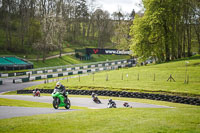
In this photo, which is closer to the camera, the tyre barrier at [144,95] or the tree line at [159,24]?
the tyre barrier at [144,95]

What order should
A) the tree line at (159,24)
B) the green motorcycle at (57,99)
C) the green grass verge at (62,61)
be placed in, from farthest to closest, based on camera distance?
the green grass verge at (62,61)
the tree line at (159,24)
the green motorcycle at (57,99)

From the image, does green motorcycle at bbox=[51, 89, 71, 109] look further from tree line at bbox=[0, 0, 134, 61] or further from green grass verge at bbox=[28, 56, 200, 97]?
tree line at bbox=[0, 0, 134, 61]

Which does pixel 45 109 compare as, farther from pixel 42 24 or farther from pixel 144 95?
pixel 42 24

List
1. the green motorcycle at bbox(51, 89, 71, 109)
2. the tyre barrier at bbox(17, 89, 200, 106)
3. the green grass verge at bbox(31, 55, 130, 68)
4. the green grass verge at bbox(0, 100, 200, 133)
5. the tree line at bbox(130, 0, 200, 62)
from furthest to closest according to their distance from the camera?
the green grass verge at bbox(31, 55, 130, 68) < the tree line at bbox(130, 0, 200, 62) < the tyre barrier at bbox(17, 89, 200, 106) < the green motorcycle at bbox(51, 89, 71, 109) < the green grass verge at bbox(0, 100, 200, 133)

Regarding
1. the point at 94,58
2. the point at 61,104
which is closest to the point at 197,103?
the point at 61,104

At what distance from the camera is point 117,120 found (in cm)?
1156

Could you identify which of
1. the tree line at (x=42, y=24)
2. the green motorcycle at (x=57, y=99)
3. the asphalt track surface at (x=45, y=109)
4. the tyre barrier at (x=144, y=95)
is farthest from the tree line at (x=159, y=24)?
the green motorcycle at (x=57, y=99)

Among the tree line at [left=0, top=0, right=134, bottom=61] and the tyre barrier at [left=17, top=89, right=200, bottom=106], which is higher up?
the tree line at [left=0, top=0, right=134, bottom=61]

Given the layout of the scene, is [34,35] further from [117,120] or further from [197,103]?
[117,120]

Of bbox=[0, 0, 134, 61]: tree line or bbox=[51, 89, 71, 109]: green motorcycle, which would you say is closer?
bbox=[51, 89, 71, 109]: green motorcycle

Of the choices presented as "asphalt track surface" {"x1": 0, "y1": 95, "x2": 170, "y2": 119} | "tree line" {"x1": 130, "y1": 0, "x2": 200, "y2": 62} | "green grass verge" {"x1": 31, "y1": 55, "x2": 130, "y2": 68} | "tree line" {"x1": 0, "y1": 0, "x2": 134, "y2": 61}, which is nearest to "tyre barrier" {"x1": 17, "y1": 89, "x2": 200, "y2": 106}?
"asphalt track surface" {"x1": 0, "y1": 95, "x2": 170, "y2": 119}

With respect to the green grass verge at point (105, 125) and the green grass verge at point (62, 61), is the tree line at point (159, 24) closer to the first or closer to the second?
the green grass verge at point (62, 61)

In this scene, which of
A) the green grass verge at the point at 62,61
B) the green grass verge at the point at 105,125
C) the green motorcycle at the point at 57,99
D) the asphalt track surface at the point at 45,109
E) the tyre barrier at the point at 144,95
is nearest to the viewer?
the green grass verge at the point at 105,125

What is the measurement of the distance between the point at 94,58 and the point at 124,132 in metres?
75.4
